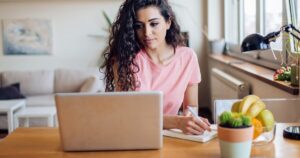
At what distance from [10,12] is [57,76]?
1068 millimetres

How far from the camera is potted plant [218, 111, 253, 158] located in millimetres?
1013

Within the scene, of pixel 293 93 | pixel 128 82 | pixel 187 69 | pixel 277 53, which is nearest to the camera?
pixel 128 82

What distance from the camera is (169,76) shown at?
1750mm

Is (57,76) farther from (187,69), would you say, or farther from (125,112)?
(125,112)

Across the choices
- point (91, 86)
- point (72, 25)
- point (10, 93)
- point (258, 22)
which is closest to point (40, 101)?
point (10, 93)

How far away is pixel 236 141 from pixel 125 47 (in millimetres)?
800

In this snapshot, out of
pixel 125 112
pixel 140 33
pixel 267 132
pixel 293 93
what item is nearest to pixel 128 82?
pixel 140 33

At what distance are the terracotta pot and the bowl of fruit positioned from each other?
14cm

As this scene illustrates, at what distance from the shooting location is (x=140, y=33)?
1701 mm

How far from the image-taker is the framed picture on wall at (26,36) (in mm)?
5172

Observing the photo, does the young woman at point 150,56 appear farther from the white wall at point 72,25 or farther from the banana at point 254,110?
the white wall at point 72,25

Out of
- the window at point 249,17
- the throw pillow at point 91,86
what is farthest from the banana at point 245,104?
the throw pillow at point 91,86

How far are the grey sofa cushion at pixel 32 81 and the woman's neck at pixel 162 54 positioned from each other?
134 inches

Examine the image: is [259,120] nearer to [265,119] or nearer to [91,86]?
[265,119]
